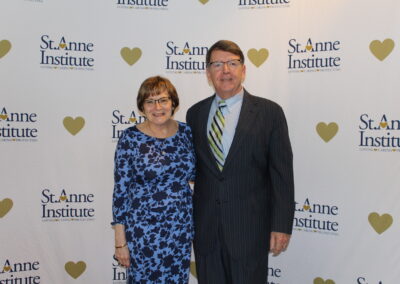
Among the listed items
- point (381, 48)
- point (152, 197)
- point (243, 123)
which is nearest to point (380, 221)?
point (381, 48)

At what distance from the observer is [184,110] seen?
9.84 feet

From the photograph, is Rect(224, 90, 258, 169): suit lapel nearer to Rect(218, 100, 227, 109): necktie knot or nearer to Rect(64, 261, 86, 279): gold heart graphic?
Rect(218, 100, 227, 109): necktie knot

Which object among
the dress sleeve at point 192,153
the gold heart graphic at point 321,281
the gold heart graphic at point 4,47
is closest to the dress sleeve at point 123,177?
the dress sleeve at point 192,153

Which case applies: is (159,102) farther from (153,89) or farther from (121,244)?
(121,244)

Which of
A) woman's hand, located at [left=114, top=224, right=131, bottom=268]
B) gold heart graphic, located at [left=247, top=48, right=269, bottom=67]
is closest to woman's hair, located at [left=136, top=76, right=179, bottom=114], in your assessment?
woman's hand, located at [left=114, top=224, right=131, bottom=268]

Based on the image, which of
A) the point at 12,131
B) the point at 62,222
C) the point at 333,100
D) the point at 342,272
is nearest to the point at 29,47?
the point at 12,131

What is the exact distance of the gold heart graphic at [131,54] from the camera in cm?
291

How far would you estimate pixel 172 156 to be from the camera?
1959 mm

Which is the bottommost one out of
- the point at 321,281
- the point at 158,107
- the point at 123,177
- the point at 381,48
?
the point at 321,281

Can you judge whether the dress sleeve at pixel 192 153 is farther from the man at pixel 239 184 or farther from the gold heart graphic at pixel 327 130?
the gold heart graphic at pixel 327 130

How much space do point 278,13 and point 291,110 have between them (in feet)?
2.39

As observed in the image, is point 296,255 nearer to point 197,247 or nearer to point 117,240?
point 197,247

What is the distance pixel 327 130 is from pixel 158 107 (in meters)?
1.34

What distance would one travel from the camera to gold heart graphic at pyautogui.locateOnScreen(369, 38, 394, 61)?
2494 mm
